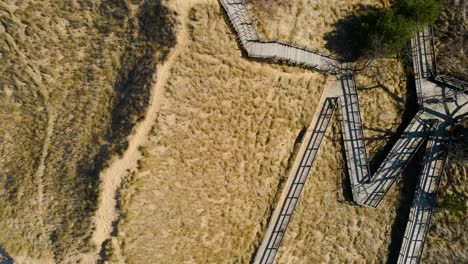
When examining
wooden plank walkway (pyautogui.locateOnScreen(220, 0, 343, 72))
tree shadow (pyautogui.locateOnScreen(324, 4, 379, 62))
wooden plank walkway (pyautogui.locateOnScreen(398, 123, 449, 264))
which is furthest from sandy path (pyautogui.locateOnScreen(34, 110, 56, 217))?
wooden plank walkway (pyautogui.locateOnScreen(398, 123, 449, 264))

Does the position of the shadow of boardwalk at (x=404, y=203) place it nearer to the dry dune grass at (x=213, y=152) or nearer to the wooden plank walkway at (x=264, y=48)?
the dry dune grass at (x=213, y=152)

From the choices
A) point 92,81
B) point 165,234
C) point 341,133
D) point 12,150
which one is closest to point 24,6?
point 92,81

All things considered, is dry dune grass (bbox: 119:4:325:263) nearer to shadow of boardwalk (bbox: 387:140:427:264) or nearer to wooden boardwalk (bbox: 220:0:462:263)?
wooden boardwalk (bbox: 220:0:462:263)

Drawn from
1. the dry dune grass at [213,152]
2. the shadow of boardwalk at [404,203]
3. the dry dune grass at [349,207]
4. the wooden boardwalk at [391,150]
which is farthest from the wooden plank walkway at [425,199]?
the dry dune grass at [213,152]

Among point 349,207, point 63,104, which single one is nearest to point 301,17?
point 349,207

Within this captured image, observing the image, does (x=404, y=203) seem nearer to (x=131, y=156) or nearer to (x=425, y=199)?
(x=425, y=199)

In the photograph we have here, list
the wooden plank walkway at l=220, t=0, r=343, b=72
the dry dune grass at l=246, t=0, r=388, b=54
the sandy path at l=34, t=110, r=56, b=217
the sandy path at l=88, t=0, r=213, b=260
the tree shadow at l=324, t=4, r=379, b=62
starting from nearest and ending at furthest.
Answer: the sandy path at l=88, t=0, r=213, b=260 < the wooden plank walkway at l=220, t=0, r=343, b=72 < the sandy path at l=34, t=110, r=56, b=217 < the dry dune grass at l=246, t=0, r=388, b=54 < the tree shadow at l=324, t=4, r=379, b=62
